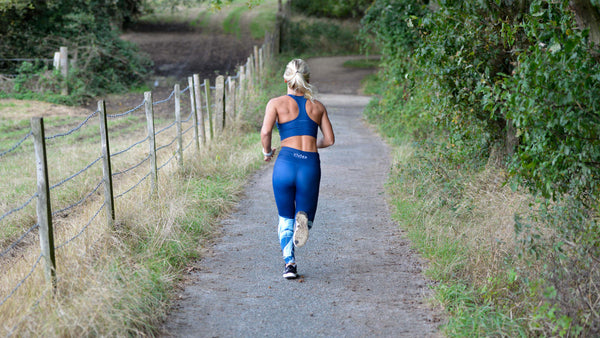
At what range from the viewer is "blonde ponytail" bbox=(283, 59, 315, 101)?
5605 millimetres

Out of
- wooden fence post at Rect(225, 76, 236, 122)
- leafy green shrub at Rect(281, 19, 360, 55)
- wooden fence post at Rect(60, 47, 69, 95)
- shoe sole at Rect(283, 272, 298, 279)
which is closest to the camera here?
shoe sole at Rect(283, 272, 298, 279)

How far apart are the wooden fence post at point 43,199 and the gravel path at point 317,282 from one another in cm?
99

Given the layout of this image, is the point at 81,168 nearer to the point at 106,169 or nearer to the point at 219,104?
the point at 219,104

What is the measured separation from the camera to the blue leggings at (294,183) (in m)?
5.72

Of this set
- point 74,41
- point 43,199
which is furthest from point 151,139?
point 74,41

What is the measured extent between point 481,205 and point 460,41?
70.5 inches

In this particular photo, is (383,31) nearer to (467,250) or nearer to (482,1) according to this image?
(482,1)

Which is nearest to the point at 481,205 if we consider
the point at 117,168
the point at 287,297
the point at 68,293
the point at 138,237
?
the point at 287,297

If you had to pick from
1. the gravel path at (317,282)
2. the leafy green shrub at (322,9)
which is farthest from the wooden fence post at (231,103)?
the leafy green shrub at (322,9)

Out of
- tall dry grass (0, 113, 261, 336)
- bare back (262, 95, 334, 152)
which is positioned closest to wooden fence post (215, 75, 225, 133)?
tall dry grass (0, 113, 261, 336)

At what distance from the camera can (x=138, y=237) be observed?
20.9 ft

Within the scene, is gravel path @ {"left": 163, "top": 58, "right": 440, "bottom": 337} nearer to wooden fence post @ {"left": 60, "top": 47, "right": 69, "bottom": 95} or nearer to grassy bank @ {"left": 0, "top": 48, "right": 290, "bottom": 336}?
grassy bank @ {"left": 0, "top": 48, "right": 290, "bottom": 336}

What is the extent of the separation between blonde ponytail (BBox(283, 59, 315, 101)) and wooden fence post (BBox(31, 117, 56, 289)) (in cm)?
208

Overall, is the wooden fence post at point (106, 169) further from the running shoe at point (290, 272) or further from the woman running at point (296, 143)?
the running shoe at point (290, 272)
